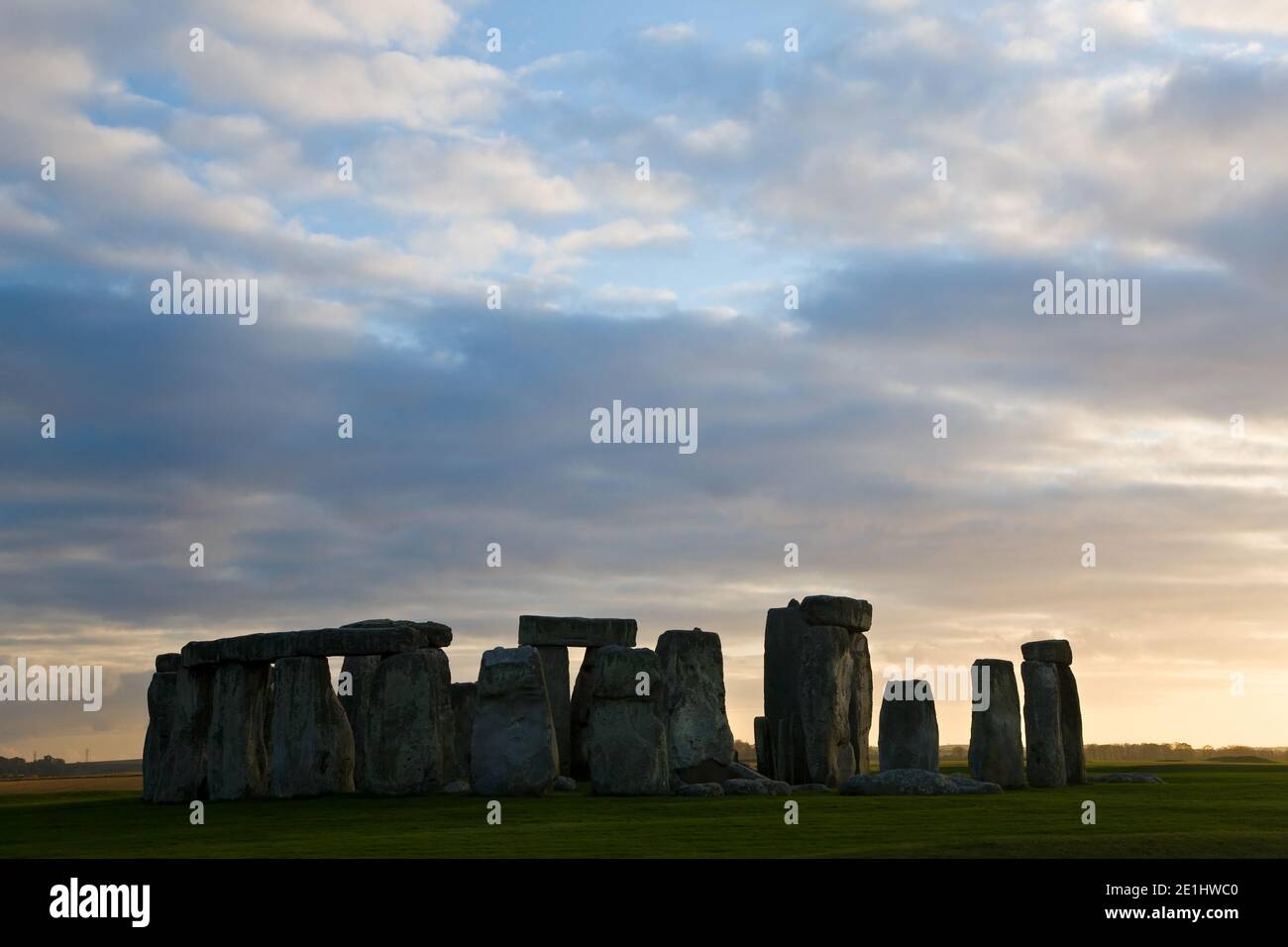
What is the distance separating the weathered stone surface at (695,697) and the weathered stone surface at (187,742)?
6812 millimetres

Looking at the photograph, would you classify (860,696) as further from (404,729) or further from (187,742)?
(187,742)

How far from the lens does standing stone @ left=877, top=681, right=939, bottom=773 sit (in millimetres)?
21328

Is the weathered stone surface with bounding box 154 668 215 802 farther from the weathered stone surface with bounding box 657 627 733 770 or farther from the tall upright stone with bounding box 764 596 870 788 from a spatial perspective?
the tall upright stone with bounding box 764 596 870 788

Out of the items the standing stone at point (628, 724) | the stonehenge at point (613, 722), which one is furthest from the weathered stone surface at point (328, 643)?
the standing stone at point (628, 724)

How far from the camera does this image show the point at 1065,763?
22.5m

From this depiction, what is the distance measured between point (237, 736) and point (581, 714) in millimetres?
6491

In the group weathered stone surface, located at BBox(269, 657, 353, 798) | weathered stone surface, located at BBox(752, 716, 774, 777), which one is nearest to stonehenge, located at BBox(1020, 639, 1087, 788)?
weathered stone surface, located at BBox(752, 716, 774, 777)

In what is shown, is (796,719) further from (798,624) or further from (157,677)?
(157,677)

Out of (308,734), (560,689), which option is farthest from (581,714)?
(308,734)

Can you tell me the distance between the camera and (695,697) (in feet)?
74.1
